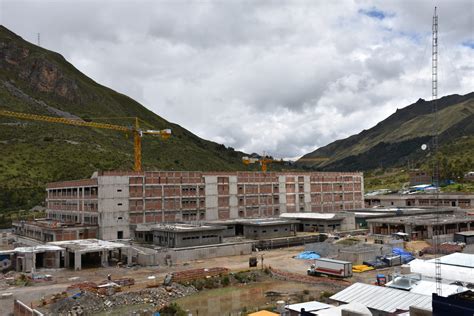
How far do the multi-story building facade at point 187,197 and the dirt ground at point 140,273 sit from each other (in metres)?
18.2

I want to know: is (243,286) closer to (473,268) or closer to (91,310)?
(91,310)

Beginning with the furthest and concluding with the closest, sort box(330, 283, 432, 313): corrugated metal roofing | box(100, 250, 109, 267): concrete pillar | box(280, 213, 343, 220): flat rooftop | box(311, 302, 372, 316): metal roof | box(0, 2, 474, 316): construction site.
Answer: box(280, 213, 343, 220): flat rooftop
box(100, 250, 109, 267): concrete pillar
box(0, 2, 474, 316): construction site
box(330, 283, 432, 313): corrugated metal roofing
box(311, 302, 372, 316): metal roof

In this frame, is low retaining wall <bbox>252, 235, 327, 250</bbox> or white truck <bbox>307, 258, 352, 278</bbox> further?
low retaining wall <bbox>252, 235, 327, 250</bbox>

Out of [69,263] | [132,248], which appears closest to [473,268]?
[132,248]

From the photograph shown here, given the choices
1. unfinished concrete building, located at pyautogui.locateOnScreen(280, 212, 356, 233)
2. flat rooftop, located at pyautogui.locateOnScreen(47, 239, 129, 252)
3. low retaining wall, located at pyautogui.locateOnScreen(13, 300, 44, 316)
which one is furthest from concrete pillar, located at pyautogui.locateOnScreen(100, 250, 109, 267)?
unfinished concrete building, located at pyautogui.locateOnScreen(280, 212, 356, 233)

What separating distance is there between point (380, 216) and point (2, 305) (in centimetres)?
6786

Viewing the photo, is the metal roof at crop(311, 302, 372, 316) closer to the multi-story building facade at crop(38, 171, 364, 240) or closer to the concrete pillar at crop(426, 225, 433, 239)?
the concrete pillar at crop(426, 225, 433, 239)

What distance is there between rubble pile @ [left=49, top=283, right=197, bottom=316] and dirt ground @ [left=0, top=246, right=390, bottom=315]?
3.59 metres

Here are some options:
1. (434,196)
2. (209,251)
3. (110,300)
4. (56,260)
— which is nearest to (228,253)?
(209,251)

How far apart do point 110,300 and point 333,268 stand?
71.3ft

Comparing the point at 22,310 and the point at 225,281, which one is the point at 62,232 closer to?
the point at 225,281

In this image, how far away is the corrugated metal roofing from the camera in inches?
1050

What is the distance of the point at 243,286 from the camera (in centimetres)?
4475

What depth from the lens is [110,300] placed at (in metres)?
39.0
